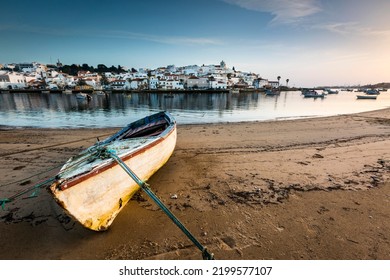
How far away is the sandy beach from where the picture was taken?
327cm

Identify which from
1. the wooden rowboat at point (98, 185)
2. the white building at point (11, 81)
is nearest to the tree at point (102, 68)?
the white building at point (11, 81)

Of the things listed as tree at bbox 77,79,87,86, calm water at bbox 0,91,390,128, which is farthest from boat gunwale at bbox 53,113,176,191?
tree at bbox 77,79,87,86

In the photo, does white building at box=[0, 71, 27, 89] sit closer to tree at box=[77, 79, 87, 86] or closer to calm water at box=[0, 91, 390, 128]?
Result: tree at box=[77, 79, 87, 86]

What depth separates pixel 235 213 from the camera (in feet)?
13.5

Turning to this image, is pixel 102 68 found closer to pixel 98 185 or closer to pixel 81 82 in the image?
pixel 81 82

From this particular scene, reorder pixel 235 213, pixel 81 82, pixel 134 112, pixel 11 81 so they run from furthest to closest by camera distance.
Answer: pixel 81 82 < pixel 11 81 < pixel 134 112 < pixel 235 213

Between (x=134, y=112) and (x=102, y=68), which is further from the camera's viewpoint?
(x=102, y=68)

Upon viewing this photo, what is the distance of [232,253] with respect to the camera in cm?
318

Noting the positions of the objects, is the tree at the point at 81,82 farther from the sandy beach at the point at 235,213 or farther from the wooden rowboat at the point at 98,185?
the wooden rowboat at the point at 98,185

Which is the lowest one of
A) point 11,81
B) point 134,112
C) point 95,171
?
point 134,112

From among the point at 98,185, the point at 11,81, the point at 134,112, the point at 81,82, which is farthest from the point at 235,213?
the point at 11,81

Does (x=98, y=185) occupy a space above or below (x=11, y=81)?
below

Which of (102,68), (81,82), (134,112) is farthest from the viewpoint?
(102,68)
